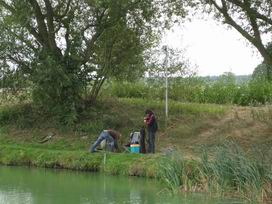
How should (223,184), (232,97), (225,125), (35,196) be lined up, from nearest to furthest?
1. (223,184)
2. (35,196)
3. (225,125)
4. (232,97)

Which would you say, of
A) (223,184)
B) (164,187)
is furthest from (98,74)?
(223,184)

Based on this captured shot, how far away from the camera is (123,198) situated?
15.9 meters

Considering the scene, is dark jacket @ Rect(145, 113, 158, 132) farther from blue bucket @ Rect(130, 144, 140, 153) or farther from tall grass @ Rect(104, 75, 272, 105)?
tall grass @ Rect(104, 75, 272, 105)

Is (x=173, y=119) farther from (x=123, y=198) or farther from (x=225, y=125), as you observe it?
(x=123, y=198)

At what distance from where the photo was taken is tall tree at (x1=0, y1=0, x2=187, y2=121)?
25.4m

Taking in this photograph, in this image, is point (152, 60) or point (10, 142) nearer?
point (10, 142)

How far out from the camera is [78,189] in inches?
685

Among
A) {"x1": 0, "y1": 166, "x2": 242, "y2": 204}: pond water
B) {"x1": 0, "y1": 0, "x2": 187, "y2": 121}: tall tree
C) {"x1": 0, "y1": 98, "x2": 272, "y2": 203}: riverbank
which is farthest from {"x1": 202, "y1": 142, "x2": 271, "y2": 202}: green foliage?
{"x1": 0, "y1": 0, "x2": 187, "y2": 121}: tall tree

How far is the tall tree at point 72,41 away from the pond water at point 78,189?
5.56m

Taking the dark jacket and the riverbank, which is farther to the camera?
the dark jacket

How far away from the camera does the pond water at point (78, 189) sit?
15297 millimetres

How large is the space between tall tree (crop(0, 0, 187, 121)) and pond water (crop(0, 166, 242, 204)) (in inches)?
219

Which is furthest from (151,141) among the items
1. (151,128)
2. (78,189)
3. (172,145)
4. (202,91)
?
(202,91)

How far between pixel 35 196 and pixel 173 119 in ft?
37.8
